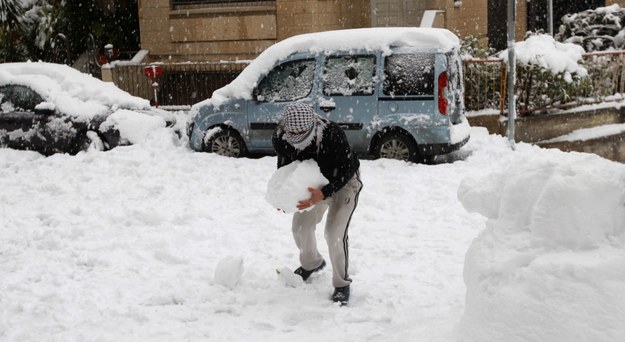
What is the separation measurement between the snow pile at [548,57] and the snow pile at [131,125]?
619 cm

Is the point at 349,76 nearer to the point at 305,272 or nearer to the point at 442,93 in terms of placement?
the point at 442,93

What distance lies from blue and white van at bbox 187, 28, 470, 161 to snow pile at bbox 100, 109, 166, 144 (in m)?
1.27

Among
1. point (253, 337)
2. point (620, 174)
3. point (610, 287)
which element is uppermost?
point (620, 174)

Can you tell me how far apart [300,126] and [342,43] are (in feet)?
18.7

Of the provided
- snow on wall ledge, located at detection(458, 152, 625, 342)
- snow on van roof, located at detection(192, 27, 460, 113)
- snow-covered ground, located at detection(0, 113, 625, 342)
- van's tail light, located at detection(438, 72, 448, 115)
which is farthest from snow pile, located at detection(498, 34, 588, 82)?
snow on wall ledge, located at detection(458, 152, 625, 342)

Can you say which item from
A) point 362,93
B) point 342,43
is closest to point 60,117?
point 342,43

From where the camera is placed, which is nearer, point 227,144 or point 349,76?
point 349,76

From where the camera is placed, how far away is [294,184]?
522 cm

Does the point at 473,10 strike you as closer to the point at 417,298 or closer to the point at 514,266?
the point at 417,298

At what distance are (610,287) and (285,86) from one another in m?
7.83

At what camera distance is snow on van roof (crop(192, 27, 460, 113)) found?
10.5 meters

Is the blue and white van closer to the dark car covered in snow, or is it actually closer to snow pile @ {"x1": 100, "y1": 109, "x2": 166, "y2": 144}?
snow pile @ {"x1": 100, "y1": 109, "x2": 166, "y2": 144}

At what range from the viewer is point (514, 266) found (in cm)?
369

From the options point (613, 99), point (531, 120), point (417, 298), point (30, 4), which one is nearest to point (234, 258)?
point (417, 298)
